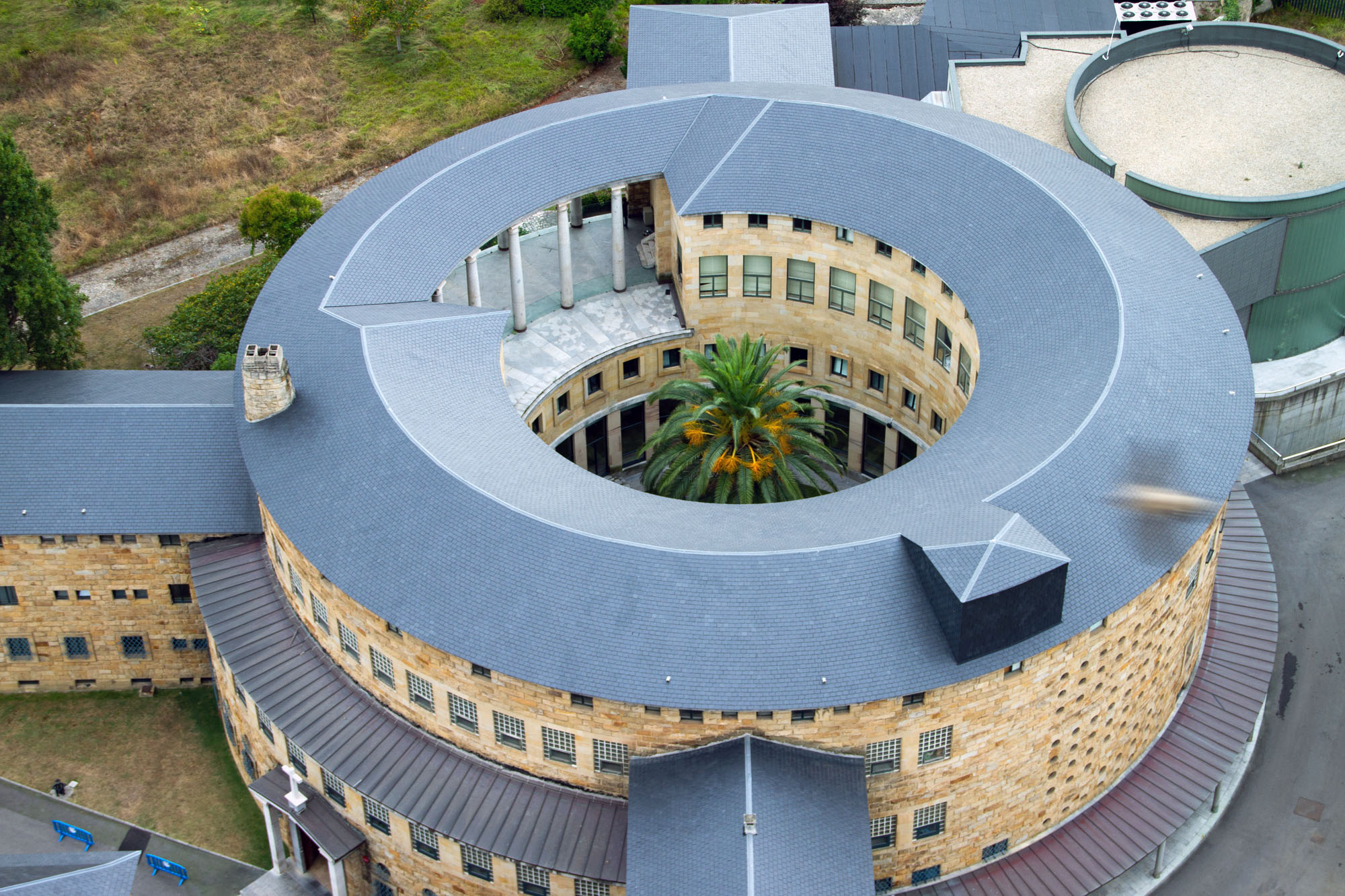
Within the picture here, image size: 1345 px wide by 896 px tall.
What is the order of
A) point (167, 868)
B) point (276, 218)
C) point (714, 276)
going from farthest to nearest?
point (276, 218), point (714, 276), point (167, 868)

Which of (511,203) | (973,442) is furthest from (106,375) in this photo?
(973,442)

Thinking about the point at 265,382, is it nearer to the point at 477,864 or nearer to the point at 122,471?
the point at 122,471

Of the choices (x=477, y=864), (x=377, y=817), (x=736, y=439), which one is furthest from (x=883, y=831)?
(x=377, y=817)

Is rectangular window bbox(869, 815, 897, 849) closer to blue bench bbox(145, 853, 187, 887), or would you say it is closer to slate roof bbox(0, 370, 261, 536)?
blue bench bbox(145, 853, 187, 887)

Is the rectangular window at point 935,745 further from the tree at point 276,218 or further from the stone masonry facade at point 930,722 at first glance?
the tree at point 276,218

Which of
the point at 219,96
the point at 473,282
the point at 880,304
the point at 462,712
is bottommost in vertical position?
the point at 462,712

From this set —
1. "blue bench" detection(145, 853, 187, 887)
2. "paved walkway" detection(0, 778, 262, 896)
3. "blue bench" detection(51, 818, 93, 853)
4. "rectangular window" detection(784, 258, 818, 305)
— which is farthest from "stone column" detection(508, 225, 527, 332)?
"blue bench" detection(51, 818, 93, 853)

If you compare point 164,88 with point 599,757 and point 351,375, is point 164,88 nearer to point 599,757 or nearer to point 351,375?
point 351,375
